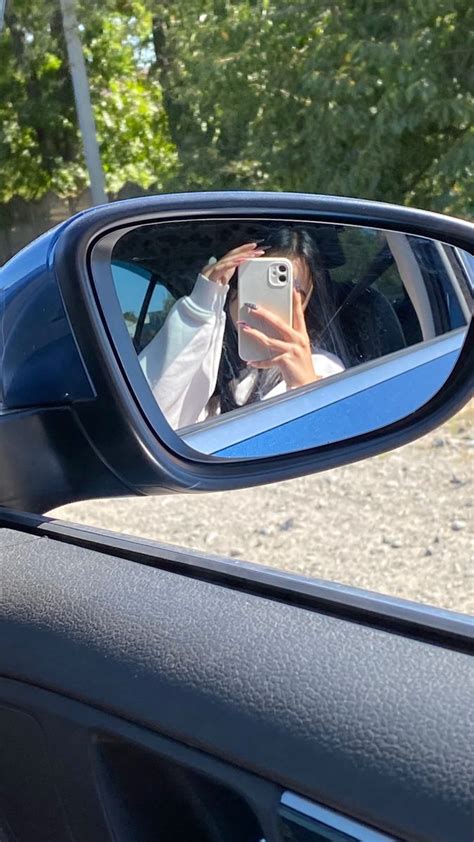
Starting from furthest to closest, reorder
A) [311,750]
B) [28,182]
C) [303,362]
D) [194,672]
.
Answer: [28,182] < [303,362] < [194,672] < [311,750]

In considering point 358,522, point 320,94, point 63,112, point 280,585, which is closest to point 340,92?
point 320,94

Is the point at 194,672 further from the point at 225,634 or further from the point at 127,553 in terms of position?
the point at 127,553

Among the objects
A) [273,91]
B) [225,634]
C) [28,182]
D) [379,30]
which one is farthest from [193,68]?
[225,634]

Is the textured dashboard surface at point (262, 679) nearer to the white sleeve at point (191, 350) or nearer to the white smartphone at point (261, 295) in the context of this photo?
the white sleeve at point (191, 350)

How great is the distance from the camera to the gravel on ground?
3902 millimetres

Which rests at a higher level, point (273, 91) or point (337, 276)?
point (273, 91)

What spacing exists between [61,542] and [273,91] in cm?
Answer: 956

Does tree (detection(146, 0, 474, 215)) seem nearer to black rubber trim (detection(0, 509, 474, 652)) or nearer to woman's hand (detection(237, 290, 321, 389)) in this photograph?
woman's hand (detection(237, 290, 321, 389))

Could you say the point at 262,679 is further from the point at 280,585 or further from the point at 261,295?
the point at 261,295

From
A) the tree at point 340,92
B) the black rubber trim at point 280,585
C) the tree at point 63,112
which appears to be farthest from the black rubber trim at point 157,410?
the tree at point 63,112

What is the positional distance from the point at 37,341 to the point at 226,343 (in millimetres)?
331

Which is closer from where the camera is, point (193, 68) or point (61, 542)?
point (61, 542)

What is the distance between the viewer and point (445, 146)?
9781 millimetres

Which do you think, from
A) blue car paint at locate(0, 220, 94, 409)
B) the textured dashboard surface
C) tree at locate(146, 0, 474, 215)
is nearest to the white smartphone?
blue car paint at locate(0, 220, 94, 409)
